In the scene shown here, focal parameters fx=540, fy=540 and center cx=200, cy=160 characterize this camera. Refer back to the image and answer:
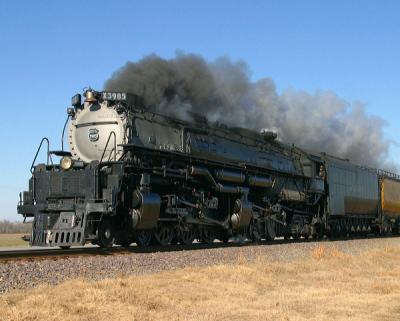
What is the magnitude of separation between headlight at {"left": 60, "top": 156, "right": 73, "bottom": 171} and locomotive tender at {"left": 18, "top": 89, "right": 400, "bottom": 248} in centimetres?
3

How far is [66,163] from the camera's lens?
15664 millimetres

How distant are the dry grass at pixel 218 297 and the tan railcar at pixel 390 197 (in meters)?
23.6

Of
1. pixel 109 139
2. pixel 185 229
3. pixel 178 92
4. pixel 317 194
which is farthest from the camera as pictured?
pixel 317 194

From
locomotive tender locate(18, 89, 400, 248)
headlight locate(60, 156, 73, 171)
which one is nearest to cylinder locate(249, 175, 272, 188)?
locomotive tender locate(18, 89, 400, 248)

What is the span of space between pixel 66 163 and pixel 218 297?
8544mm

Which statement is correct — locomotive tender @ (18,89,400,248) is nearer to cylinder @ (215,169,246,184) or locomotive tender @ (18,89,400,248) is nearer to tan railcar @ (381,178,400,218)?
cylinder @ (215,169,246,184)

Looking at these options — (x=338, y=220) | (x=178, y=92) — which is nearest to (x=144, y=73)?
(x=178, y=92)

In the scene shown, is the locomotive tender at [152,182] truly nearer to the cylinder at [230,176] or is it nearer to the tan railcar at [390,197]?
the cylinder at [230,176]

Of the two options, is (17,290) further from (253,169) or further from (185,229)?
(253,169)

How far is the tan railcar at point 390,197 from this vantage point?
34219mm

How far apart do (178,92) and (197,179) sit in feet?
11.0

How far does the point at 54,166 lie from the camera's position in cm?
1619

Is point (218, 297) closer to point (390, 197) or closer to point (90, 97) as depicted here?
point (90, 97)

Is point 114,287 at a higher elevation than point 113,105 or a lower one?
lower
